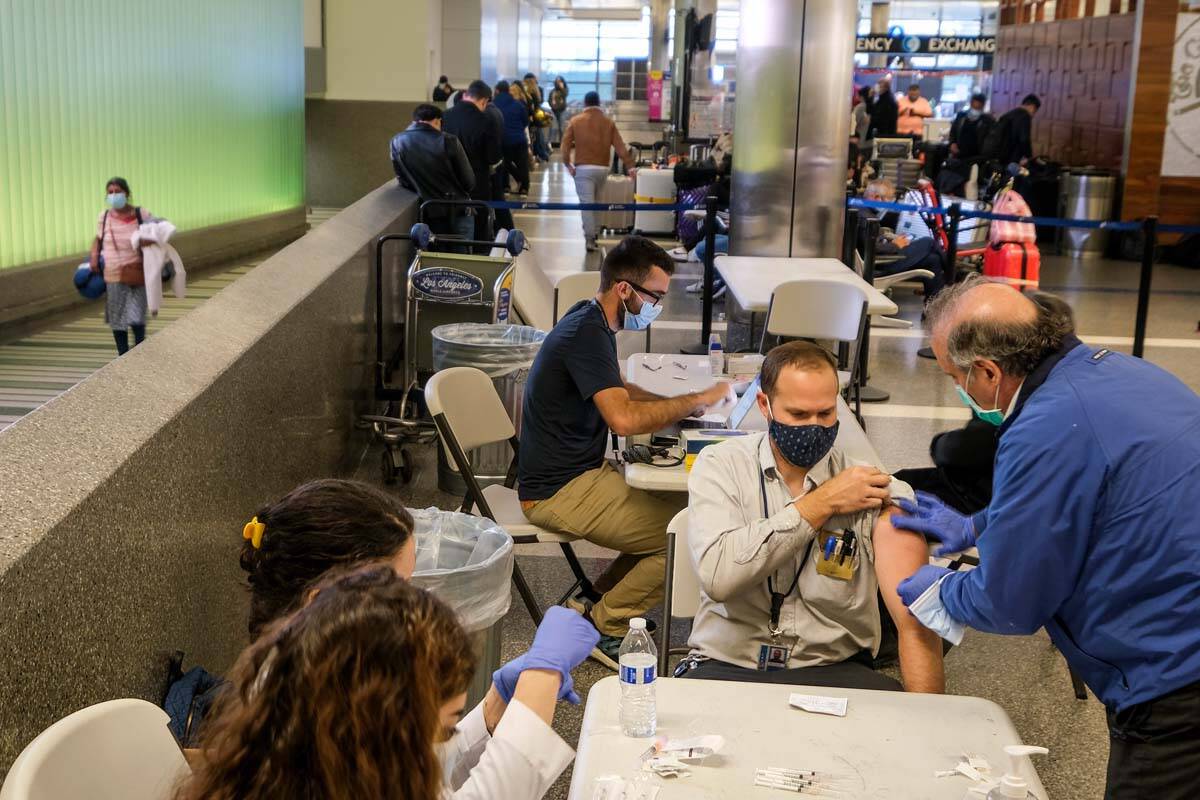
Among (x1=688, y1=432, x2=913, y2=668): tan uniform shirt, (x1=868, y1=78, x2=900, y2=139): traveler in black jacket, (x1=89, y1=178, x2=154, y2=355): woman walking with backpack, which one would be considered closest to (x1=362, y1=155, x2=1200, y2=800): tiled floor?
(x1=688, y1=432, x2=913, y2=668): tan uniform shirt

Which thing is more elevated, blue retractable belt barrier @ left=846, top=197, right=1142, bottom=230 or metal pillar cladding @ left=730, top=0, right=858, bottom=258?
metal pillar cladding @ left=730, top=0, right=858, bottom=258

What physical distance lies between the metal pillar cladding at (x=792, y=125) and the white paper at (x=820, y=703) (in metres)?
6.44

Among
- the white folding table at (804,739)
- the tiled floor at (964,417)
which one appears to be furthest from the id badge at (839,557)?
the tiled floor at (964,417)

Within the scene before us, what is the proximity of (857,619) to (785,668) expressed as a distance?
0.67ft

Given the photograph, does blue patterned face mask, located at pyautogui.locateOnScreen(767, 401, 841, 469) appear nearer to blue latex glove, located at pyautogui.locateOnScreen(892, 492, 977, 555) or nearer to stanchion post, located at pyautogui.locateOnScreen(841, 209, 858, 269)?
blue latex glove, located at pyautogui.locateOnScreen(892, 492, 977, 555)

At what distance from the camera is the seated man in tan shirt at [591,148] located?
14.2 meters

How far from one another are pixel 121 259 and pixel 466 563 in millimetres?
4693

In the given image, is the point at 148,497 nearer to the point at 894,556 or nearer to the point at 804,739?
the point at 804,739

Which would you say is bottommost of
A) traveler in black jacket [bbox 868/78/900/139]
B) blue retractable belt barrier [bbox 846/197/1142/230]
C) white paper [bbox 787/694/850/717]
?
white paper [bbox 787/694/850/717]

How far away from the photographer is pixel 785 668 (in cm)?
304

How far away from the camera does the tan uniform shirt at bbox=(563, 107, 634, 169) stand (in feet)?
46.4

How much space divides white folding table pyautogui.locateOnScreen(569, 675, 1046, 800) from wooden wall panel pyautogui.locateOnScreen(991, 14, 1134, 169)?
14.1 meters

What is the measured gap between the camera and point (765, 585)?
305 centimetres

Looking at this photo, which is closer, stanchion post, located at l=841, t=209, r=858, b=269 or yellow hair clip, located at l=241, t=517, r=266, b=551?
yellow hair clip, located at l=241, t=517, r=266, b=551
